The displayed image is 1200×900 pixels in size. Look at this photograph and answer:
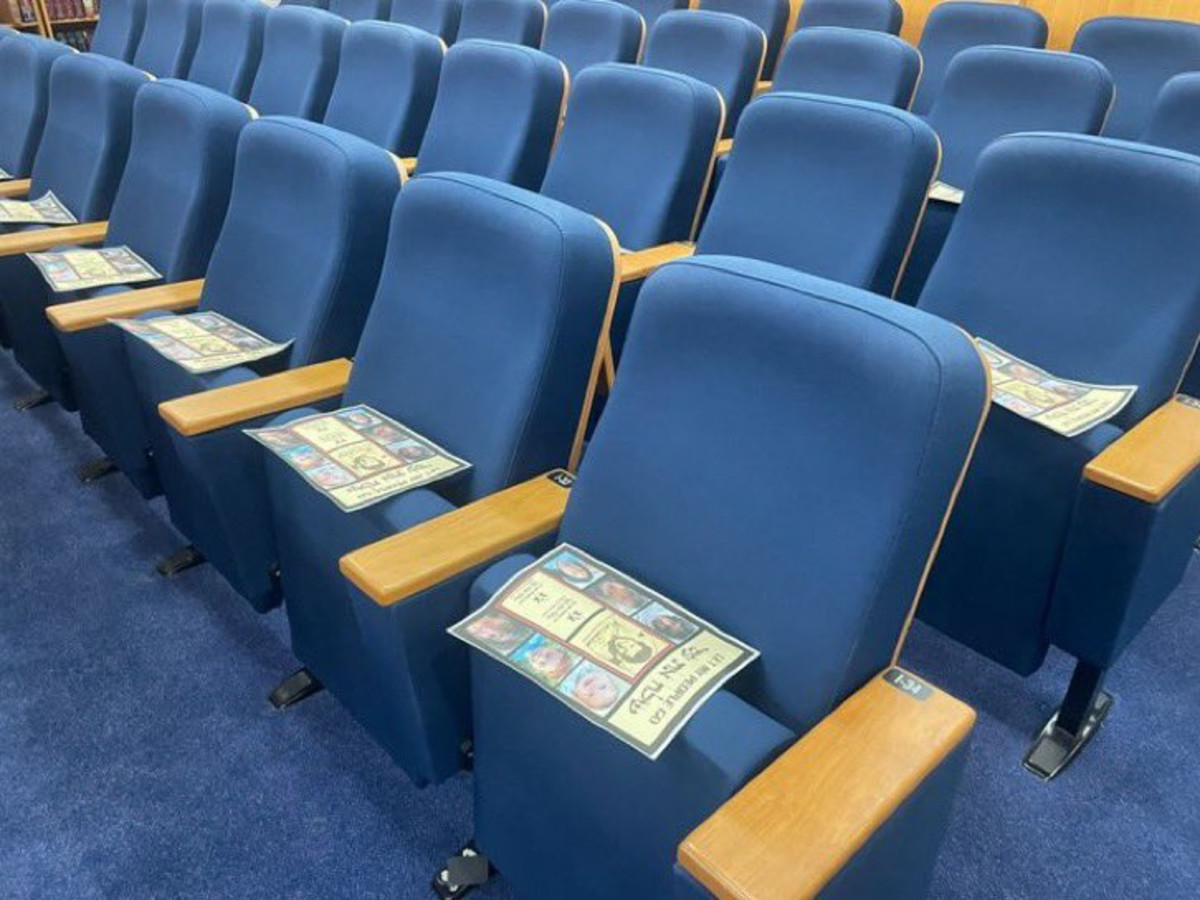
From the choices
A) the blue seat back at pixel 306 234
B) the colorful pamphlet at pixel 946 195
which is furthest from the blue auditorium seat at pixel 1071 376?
the blue seat back at pixel 306 234

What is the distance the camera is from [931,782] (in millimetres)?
811

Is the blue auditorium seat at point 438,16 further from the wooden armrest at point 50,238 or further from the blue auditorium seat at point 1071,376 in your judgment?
the blue auditorium seat at point 1071,376

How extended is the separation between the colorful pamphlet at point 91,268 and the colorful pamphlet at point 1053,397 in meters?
1.72

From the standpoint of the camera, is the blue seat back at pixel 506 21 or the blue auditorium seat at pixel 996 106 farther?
the blue seat back at pixel 506 21

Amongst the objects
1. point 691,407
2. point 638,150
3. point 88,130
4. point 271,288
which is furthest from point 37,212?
point 691,407

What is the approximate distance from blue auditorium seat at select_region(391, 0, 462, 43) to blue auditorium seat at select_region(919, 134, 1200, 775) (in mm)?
2629

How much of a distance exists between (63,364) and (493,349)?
1602mm

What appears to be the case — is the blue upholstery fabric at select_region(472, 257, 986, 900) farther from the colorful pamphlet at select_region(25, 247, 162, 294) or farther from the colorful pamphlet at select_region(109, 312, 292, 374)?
the colorful pamphlet at select_region(25, 247, 162, 294)

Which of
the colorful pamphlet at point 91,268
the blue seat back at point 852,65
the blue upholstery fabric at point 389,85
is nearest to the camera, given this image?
the colorful pamphlet at point 91,268

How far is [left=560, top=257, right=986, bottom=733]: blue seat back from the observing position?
2.67 feet

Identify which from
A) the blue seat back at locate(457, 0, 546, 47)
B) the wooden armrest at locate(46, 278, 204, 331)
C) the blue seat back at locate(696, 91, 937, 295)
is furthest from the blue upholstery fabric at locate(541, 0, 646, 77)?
the wooden armrest at locate(46, 278, 204, 331)

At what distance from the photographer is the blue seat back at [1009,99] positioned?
6.91 ft

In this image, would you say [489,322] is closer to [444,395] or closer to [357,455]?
[444,395]

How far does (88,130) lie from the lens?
243 cm
